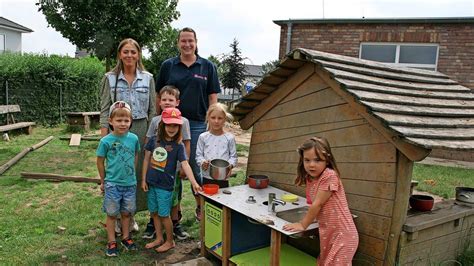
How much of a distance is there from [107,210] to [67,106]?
40.3 feet

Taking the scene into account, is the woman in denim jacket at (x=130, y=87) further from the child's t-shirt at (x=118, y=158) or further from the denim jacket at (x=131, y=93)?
the child's t-shirt at (x=118, y=158)

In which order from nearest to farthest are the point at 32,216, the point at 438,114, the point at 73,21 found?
the point at 438,114 → the point at 32,216 → the point at 73,21

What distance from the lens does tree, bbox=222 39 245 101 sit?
2647 cm

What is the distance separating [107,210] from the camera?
3.77m

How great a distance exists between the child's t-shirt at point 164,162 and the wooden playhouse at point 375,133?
925mm

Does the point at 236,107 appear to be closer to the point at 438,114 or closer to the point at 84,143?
the point at 438,114

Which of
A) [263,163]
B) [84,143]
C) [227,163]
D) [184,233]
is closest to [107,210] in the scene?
[184,233]

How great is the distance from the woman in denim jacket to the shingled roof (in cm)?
100

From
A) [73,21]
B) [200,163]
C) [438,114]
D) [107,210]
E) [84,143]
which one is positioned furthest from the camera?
[73,21]

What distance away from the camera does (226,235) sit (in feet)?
11.2

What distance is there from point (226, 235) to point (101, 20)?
39.1 feet

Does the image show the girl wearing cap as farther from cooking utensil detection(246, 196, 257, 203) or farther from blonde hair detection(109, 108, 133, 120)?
cooking utensil detection(246, 196, 257, 203)

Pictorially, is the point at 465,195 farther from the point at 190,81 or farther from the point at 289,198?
the point at 190,81

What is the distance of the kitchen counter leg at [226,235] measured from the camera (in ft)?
11.0
